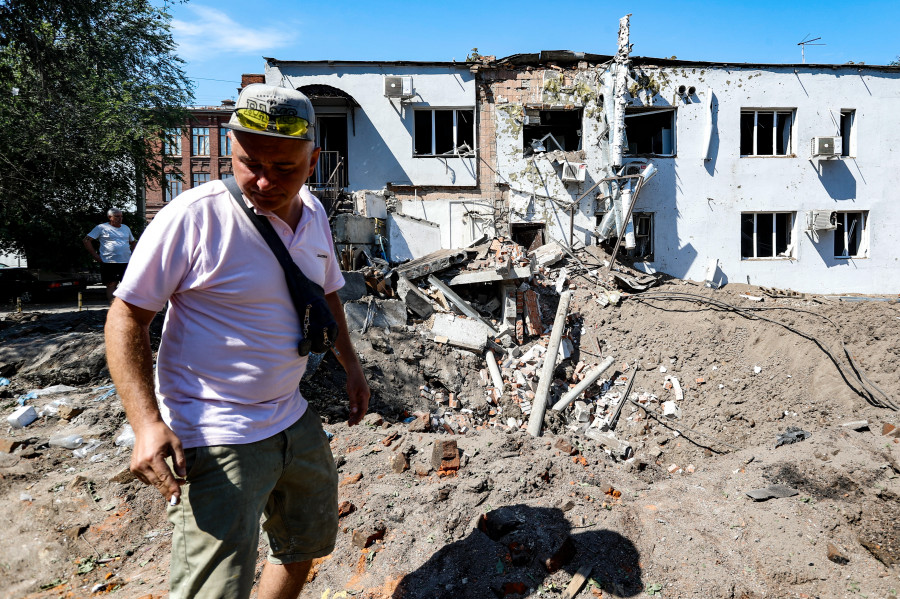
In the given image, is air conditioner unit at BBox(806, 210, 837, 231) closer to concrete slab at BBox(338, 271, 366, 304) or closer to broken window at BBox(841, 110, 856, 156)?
broken window at BBox(841, 110, 856, 156)

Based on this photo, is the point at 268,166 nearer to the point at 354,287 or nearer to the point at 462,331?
the point at 462,331

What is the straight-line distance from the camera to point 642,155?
579 inches

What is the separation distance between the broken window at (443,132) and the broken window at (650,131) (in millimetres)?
4454

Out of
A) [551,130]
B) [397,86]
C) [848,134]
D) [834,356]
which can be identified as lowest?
[834,356]

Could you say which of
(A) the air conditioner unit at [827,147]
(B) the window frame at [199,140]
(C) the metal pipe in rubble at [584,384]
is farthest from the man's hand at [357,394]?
(B) the window frame at [199,140]

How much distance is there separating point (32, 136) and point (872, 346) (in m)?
14.4

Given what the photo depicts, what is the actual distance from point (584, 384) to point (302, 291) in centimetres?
674

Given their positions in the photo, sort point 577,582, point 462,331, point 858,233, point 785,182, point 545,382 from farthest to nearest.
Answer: point 858,233, point 785,182, point 462,331, point 545,382, point 577,582

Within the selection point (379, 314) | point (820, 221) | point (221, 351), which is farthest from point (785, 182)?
point (221, 351)

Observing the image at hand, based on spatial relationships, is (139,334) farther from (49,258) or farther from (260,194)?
(49,258)

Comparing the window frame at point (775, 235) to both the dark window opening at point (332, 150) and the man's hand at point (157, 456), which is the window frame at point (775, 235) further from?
the man's hand at point (157, 456)

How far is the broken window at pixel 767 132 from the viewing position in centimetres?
1525

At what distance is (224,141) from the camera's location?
3212 cm

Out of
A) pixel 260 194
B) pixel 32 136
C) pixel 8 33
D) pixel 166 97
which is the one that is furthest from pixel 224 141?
pixel 260 194
